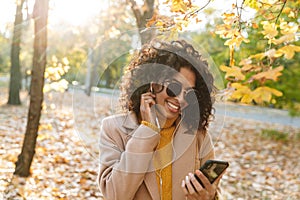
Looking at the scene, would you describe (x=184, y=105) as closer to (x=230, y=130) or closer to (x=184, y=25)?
(x=184, y=25)

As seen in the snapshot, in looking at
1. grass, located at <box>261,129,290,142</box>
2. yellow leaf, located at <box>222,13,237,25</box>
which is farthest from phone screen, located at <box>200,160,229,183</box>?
grass, located at <box>261,129,290,142</box>

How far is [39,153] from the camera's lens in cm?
638

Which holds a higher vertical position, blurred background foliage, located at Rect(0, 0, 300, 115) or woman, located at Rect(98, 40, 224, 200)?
blurred background foliage, located at Rect(0, 0, 300, 115)

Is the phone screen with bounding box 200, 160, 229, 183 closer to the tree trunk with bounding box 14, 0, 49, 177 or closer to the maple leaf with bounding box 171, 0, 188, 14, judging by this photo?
the maple leaf with bounding box 171, 0, 188, 14

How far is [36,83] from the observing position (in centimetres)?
479

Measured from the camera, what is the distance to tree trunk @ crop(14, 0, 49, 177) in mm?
4629

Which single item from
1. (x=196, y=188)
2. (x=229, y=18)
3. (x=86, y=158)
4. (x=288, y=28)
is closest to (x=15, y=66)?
(x=86, y=158)

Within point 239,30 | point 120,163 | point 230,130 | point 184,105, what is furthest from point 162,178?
point 230,130

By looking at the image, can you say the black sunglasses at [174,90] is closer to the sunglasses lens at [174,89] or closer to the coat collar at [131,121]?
the sunglasses lens at [174,89]

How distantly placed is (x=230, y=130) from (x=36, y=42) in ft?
26.2

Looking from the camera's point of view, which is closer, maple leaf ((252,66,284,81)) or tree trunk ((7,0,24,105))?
maple leaf ((252,66,284,81))

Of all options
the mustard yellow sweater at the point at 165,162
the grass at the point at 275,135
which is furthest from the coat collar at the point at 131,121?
the grass at the point at 275,135

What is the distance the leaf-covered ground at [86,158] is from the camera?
2.74m

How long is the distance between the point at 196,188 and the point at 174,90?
0.42 metres
